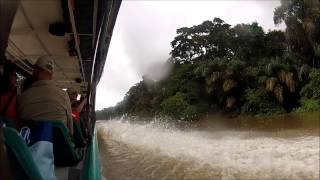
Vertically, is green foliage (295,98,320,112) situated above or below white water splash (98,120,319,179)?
above

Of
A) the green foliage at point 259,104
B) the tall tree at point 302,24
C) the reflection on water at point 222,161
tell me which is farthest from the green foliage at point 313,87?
the reflection on water at point 222,161

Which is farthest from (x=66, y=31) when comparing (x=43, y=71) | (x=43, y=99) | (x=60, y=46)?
(x=43, y=99)

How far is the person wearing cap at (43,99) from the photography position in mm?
2449

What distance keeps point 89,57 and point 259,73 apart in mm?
19180

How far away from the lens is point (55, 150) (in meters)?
2.84

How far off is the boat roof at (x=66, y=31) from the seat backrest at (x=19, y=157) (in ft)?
5.19

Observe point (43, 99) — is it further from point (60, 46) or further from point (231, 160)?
point (231, 160)

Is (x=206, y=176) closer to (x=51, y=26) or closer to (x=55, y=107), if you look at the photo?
(x=51, y=26)

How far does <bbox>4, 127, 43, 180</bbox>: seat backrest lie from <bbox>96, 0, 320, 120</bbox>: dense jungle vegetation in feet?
68.0

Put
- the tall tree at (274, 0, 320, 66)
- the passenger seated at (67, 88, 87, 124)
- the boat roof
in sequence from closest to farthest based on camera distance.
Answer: the boat roof < the passenger seated at (67, 88, 87, 124) < the tall tree at (274, 0, 320, 66)

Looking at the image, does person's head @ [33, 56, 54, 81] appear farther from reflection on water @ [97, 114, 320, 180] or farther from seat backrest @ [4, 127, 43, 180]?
reflection on water @ [97, 114, 320, 180]

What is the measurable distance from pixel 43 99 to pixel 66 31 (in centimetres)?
241

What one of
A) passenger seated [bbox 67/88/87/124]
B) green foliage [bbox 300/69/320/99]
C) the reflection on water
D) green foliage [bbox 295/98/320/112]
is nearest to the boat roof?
passenger seated [bbox 67/88/87/124]

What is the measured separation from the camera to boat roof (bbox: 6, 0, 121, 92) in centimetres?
397
